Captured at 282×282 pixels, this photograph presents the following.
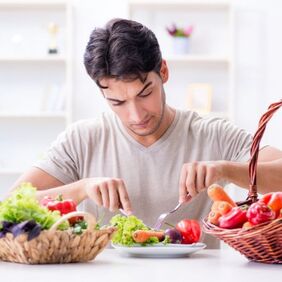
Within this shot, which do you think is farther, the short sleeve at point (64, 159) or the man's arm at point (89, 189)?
the short sleeve at point (64, 159)

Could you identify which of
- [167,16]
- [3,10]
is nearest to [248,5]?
[167,16]

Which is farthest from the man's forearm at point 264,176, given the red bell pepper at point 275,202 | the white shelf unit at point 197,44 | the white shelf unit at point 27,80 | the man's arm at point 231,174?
the white shelf unit at point 27,80

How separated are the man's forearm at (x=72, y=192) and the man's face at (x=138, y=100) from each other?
0.26 meters

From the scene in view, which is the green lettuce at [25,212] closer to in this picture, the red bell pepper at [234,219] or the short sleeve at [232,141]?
the red bell pepper at [234,219]

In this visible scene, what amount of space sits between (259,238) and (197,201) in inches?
32.9

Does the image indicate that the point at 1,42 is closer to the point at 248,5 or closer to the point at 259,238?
the point at 248,5

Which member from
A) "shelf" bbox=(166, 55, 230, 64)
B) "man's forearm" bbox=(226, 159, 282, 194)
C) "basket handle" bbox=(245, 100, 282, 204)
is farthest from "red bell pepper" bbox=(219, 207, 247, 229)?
"shelf" bbox=(166, 55, 230, 64)

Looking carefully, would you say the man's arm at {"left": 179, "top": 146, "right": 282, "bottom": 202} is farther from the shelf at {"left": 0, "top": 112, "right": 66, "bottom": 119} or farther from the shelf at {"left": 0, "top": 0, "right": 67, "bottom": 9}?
the shelf at {"left": 0, "top": 0, "right": 67, "bottom": 9}

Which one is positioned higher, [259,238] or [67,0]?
[67,0]

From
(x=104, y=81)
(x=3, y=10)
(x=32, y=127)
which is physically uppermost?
(x=3, y=10)

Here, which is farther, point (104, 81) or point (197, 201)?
point (197, 201)

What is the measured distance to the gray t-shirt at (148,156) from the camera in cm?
254

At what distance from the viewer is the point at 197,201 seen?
2.54 m

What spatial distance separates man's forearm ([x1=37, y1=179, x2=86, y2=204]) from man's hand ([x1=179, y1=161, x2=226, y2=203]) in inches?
12.7
